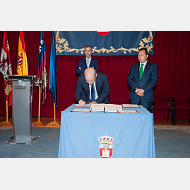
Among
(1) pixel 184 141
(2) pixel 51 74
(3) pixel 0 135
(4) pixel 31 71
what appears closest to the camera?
(1) pixel 184 141

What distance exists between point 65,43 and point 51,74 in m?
1.47

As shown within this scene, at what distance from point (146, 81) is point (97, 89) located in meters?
0.93

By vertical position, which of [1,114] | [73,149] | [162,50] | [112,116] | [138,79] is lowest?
[1,114]

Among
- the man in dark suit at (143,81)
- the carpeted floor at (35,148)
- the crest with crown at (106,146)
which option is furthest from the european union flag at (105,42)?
the crest with crown at (106,146)

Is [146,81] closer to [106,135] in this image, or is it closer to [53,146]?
[106,135]

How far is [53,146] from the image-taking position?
3.21 metres

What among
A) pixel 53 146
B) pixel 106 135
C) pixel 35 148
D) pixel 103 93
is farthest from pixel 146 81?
pixel 35 148

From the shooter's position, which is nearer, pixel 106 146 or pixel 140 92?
pixel 106 146

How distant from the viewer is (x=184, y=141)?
3584 mm

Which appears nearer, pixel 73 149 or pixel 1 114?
pixel 73 149

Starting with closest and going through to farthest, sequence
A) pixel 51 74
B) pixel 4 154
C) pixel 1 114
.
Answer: pixel 4 154 < pixel 51 74 < pixel 1 114

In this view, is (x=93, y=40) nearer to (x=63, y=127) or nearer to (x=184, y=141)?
(x=184, y=141)

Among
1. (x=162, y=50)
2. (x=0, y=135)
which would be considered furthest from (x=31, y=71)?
(x=162, y=50)

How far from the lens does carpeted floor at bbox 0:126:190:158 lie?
2811 mm
